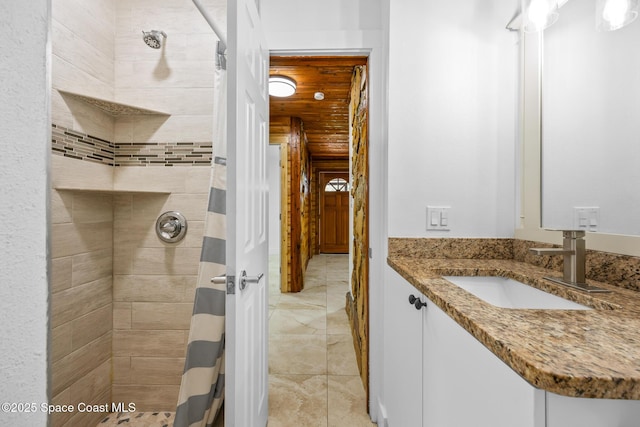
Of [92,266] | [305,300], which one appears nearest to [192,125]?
[92,266]

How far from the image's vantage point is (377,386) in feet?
5.08

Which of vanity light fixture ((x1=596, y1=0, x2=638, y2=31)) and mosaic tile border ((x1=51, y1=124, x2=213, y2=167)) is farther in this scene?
mosaic tile border ((x1=51, y1=124, x2=213, y2=167))

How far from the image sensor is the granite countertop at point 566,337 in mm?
386

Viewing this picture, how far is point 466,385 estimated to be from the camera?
0.65 m

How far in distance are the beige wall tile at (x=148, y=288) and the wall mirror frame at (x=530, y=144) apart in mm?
1790

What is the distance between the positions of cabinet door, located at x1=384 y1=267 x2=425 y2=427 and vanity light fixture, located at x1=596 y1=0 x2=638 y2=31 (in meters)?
1.09

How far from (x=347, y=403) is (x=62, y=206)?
1.87 meters

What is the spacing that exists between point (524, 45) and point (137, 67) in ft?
6.83

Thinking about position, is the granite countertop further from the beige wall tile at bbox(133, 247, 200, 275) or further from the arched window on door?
the arched window on door

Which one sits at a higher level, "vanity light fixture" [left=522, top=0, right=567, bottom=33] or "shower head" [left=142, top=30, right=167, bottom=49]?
"shower head" [left=142, top=30, right=167, bottom=49]

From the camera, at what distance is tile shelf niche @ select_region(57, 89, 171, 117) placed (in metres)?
1.33

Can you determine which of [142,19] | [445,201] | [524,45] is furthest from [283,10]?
[445,201]

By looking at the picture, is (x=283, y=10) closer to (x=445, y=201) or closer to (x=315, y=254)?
(x=445, y=201)

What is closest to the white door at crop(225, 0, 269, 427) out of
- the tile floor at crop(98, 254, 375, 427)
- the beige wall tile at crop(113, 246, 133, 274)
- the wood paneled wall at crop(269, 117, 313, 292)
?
the tile floor at crop(98, 254, 375, 427)
